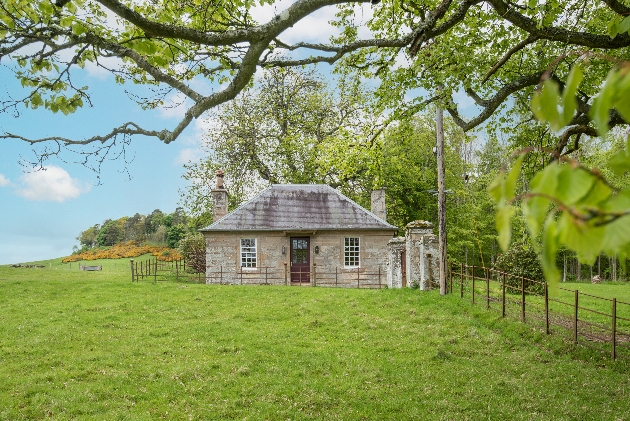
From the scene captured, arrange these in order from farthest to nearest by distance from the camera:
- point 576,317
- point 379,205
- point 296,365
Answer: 1. point 379,205
2. point 576,317
3. point 296,365

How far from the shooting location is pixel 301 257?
26672 millimetres

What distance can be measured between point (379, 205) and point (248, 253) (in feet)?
27.6

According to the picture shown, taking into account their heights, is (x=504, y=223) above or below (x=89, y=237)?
above

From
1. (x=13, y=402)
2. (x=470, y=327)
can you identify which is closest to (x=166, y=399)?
(x=13, y=402)

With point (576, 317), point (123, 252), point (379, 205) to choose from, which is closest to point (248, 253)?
point (379, 205)

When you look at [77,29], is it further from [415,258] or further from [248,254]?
[248,254]

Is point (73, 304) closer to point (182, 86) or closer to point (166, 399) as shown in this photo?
point (166, 399)

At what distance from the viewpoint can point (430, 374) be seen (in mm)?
9633

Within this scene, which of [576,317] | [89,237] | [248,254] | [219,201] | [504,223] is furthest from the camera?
[89,237]

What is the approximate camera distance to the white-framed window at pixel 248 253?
1032 inches

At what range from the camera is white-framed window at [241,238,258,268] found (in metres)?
26.2

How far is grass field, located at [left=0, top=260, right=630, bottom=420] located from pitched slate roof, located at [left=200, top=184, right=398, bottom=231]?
30.6ft

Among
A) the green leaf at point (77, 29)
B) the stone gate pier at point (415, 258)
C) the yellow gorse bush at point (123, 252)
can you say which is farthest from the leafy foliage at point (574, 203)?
the yellow gorse bush at point (123, 252)

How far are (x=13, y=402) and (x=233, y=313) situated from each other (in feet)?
26.1
